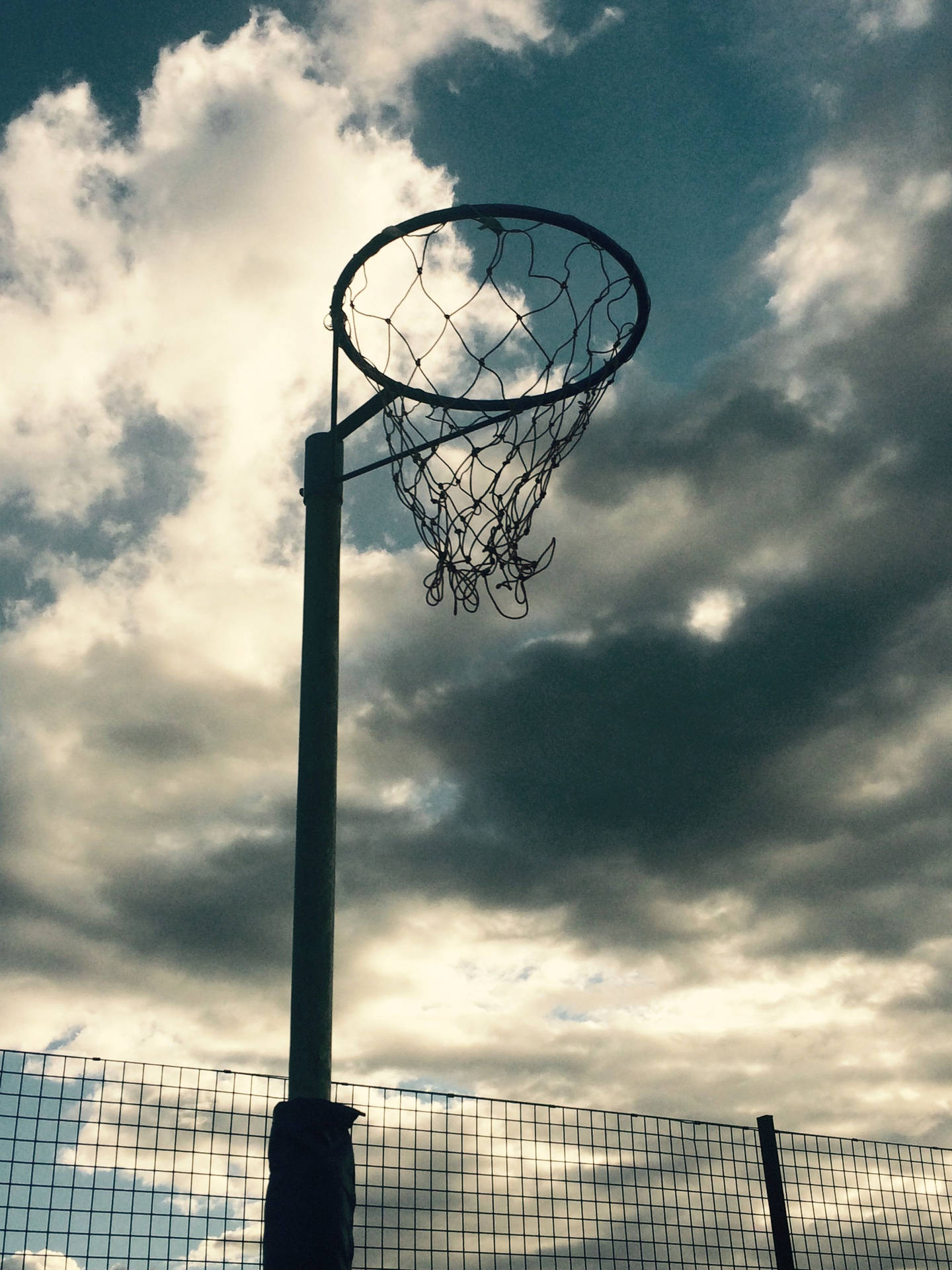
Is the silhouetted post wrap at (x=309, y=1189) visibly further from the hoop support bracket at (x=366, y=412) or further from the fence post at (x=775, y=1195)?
the fence post at (x=775, y=1195)

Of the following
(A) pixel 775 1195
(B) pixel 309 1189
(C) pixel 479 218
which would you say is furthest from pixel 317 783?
(A) pixel 775 1195

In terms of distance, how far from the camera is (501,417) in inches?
237

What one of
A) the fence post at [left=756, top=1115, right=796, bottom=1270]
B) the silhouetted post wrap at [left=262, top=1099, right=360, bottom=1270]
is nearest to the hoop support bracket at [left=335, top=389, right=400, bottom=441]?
the silhouetted post wrap at [left=262, top=1099, right=360, bottom=1270]

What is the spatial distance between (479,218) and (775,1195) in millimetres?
6386

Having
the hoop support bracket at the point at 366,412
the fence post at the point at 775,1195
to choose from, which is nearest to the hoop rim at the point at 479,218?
the hoop support bracket at the point at 366,412

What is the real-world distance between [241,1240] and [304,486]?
12.6 feet

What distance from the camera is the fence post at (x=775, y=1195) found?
7180 mm

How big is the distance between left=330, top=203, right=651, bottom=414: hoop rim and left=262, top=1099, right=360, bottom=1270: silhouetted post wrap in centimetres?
348

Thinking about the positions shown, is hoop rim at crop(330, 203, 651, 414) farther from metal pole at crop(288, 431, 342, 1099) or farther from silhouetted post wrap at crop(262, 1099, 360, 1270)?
silhouetted post wrap at crop(262, 1099, 360, 1270)

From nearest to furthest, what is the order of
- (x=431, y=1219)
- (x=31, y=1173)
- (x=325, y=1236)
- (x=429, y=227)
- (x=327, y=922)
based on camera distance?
(x=325, y=1236) → (x=327, y=922) → (x=31, y=1173) → (x=429, y=227) → (x=431, y=1219)

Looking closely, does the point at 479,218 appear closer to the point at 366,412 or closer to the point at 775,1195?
the point at 366,412

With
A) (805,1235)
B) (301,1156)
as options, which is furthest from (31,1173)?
(805,1235)

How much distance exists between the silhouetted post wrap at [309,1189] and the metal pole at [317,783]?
0.10 meters

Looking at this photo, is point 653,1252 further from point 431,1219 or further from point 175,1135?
point 175,1135
